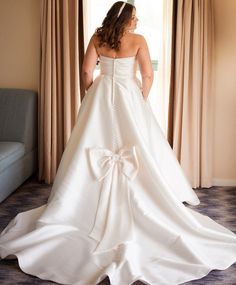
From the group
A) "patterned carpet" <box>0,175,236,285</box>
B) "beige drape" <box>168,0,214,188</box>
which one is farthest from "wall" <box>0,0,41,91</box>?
"beige drape" <box>168,0,214,188</box>

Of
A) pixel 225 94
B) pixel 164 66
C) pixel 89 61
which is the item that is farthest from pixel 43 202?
pixel 225 94

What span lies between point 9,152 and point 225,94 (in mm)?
2188

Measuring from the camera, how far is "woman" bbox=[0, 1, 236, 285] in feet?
8.55

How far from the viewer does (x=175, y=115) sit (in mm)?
4266

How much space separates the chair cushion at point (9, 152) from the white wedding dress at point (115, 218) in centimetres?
64

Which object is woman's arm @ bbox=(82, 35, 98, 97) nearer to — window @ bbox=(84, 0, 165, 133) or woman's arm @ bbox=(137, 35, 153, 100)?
woman's arm @ bbox=(137, 35, 153, 100)

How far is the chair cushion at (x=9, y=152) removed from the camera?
3710 millimetres

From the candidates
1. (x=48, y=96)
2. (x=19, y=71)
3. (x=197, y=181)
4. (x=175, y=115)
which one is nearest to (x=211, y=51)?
(x=175, y=115)

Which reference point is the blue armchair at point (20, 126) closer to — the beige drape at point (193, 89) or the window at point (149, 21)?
the window at point (149, 21)

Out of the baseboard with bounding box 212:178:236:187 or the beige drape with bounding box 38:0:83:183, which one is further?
the baseboard with bounding box 212:178:236:187

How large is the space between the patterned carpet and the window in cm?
91

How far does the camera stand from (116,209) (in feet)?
9.45

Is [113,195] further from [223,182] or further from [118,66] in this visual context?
[223,182]

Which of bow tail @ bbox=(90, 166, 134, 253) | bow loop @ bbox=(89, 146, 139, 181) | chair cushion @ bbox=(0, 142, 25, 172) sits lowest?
bow tail @ bbox=(90, 166, 134, 253)
